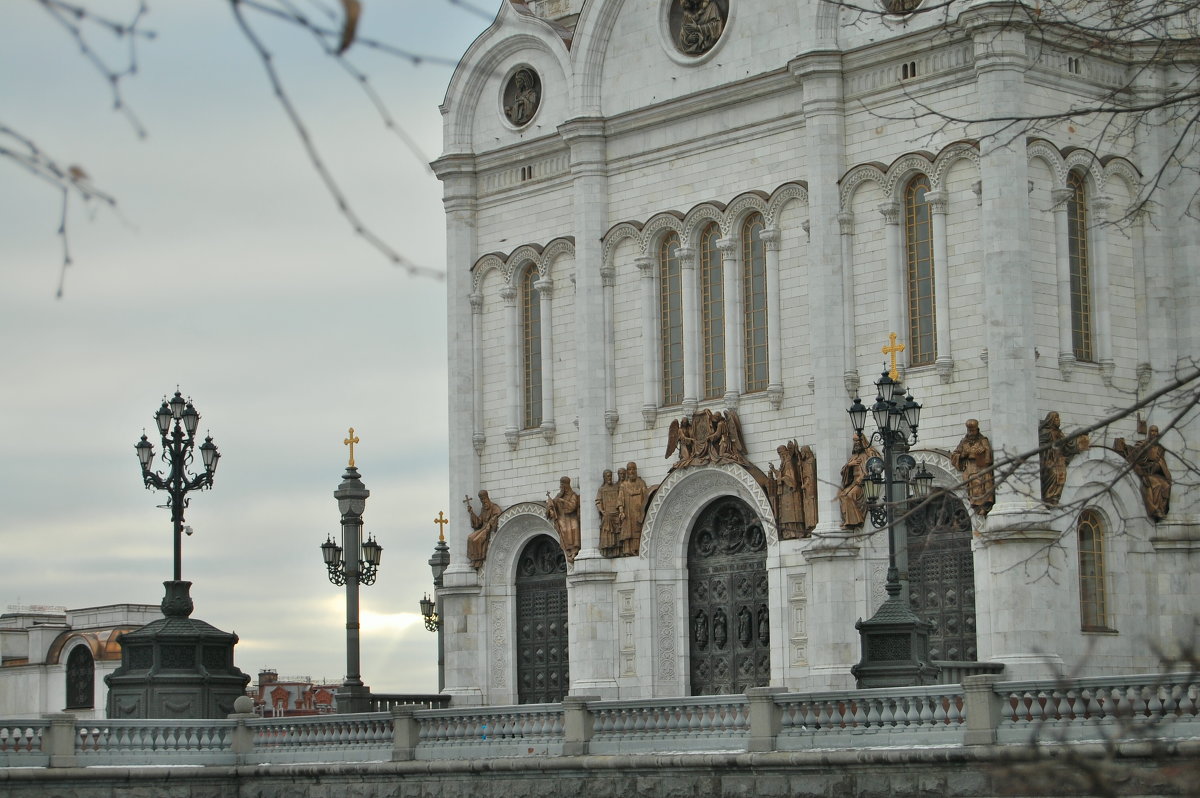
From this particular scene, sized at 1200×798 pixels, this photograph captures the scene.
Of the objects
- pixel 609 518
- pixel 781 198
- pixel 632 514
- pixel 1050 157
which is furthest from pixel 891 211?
pixel 609 518

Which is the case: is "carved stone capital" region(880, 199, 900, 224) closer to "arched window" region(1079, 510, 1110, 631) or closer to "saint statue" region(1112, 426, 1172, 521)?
"saint statue" region(1112, 426, 1172, 521)

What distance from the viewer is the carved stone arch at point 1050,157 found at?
3444 cm

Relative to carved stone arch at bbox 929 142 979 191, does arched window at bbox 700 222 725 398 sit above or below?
below

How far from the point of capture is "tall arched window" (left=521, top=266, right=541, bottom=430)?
4188cm

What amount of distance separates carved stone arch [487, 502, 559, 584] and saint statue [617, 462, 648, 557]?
245 centimetres

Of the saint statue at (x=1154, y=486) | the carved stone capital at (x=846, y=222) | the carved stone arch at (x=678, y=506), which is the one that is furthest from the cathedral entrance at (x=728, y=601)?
the saint statue at (x=1154, y=486)

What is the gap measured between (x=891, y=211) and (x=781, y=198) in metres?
2.43

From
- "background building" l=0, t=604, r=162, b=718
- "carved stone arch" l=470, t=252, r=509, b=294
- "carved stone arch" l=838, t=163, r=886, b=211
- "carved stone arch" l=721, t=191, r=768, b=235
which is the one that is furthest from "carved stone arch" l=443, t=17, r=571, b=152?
"background building" l=0, t=604, r=162, b=718

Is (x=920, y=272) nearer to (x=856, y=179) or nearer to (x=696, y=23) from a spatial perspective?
→ (x=856, y=179)

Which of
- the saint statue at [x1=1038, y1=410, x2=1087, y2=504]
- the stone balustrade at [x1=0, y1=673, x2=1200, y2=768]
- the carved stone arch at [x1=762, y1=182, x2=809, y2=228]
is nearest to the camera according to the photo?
the stone balustrade at [x1=0, y1=673, x2=1200, y2=768]

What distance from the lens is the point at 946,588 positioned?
113ft

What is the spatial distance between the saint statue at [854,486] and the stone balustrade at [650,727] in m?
8.80

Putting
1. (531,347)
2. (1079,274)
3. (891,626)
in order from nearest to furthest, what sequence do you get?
1. (891,626)
2. (1079,274)
3. (531,347)

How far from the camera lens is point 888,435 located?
85.3 feet
